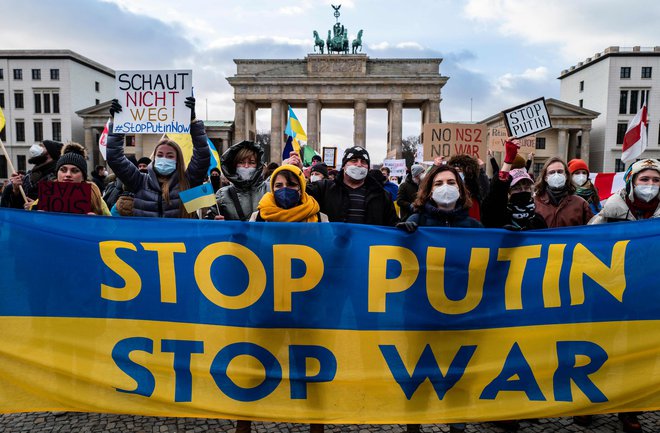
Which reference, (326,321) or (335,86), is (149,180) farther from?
(335,86)

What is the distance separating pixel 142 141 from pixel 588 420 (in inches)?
2371

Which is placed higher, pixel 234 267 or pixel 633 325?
pixel 234 267

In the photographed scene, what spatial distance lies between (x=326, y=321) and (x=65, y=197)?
7.59 ft

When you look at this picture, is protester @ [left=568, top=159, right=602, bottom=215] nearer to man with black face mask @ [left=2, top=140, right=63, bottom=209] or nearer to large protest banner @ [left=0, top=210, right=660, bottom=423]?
large protest banner @ [left=0, top=210, right=660, bottom=423]

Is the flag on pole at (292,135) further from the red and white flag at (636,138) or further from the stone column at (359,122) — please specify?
the stone column at (359,122)

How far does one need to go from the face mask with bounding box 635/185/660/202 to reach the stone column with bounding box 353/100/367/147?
52.6m

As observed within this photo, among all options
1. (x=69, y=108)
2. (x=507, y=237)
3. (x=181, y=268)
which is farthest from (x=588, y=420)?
(x=69, y=108)

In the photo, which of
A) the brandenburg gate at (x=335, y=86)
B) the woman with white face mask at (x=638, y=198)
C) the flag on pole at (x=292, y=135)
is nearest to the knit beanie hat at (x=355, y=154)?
the woman with white face mask at (x=638, y=198)

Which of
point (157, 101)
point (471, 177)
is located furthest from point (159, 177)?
point (471, 177)

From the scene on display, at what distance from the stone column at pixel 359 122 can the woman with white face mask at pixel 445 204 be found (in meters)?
52.8

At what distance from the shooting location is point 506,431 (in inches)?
144

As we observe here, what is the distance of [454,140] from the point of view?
308 inches

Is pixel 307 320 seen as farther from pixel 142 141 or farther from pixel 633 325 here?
pixel 142 141

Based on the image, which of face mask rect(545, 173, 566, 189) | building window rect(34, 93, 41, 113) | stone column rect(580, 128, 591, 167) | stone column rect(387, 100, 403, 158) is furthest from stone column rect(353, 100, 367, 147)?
face mask rect(545, 173, 566, 189)
